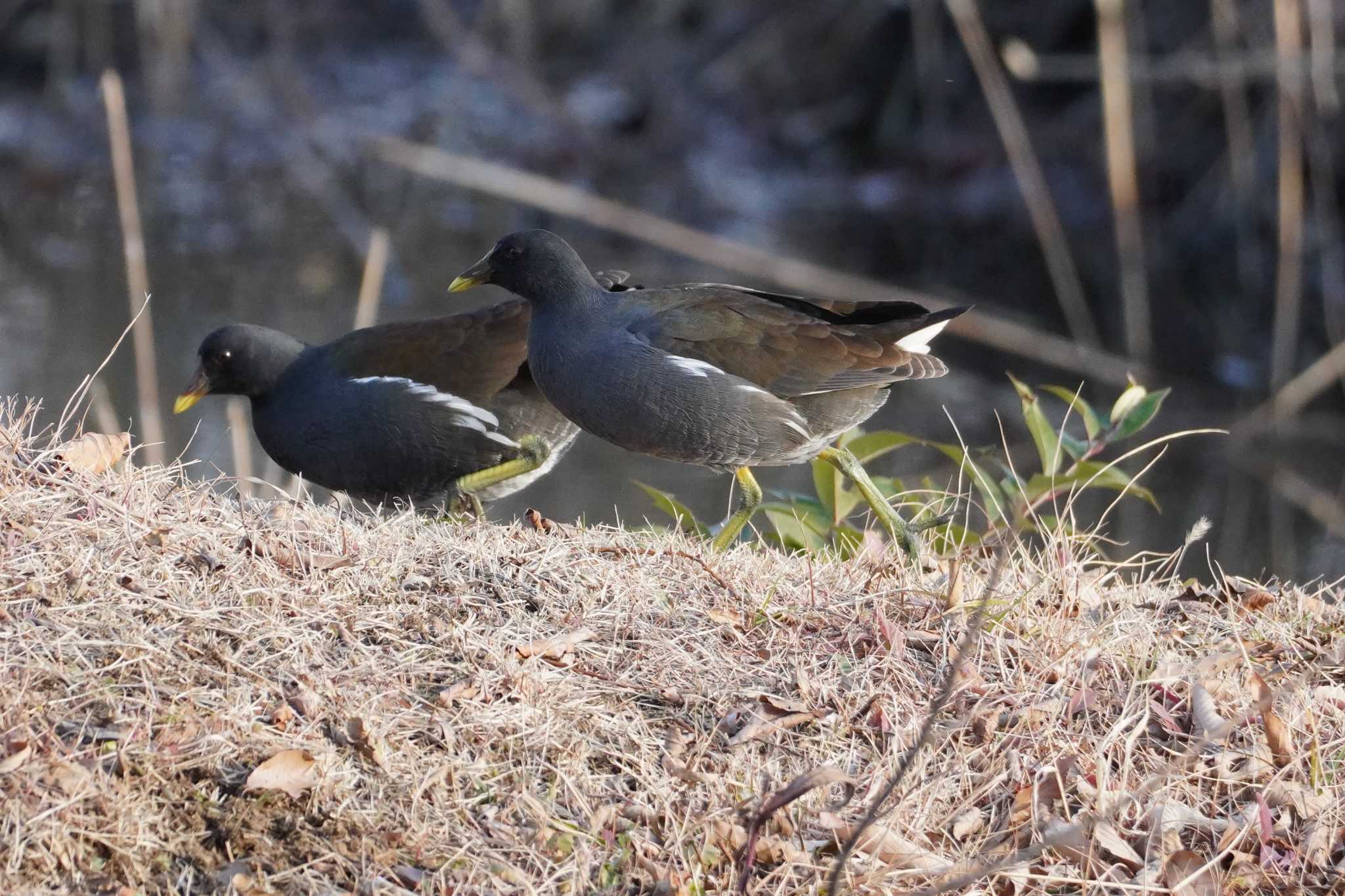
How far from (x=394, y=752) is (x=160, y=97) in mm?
10386

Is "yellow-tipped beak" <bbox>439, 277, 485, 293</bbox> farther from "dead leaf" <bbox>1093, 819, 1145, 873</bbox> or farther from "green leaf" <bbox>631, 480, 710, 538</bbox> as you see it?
"dead leaf" <bbox>1093, 819, 1145, 873</bbox>

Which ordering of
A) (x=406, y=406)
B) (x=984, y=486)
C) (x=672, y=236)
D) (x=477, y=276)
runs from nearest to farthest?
(x=672, y=236) → (x=984, y=486) → (x=477, y=276) → (x=406, y=406)

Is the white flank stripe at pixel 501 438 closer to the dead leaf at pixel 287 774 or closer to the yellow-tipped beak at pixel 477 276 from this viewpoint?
the yellow-tipped beak at pixel 477 276

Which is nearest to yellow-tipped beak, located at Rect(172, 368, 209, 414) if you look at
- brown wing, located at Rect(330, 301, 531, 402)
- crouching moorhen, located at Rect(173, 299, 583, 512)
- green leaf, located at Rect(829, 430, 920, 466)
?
crouching moorhen, located at Rect(173, 299, 583, 512)

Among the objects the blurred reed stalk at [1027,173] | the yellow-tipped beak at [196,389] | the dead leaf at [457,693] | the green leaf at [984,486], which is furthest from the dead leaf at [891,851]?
the yellow-tipped beak at [196,389]

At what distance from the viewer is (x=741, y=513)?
389 cm

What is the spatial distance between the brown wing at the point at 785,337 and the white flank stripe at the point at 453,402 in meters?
0.63

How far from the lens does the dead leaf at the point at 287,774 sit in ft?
7.64

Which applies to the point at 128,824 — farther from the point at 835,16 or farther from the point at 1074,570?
the point at 835,16

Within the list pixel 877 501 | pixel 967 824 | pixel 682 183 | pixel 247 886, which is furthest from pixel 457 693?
pixel 682 183

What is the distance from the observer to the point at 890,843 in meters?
2.50

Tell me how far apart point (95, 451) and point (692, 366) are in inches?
59.1

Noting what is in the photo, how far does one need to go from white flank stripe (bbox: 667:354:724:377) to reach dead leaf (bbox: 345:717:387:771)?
5.42ft

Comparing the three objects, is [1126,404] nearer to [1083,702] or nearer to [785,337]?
[785,337]
